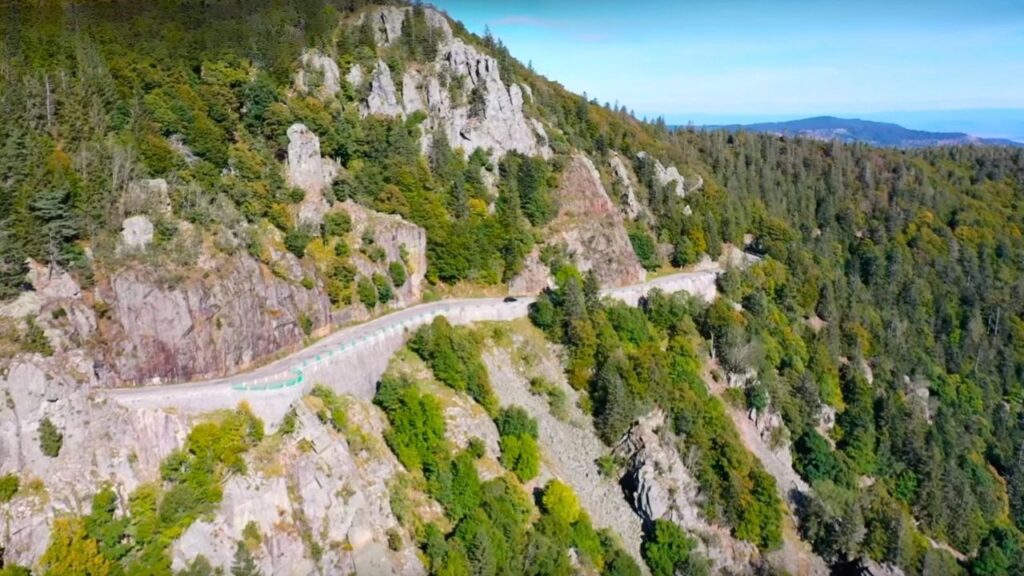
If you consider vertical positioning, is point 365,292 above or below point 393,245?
below

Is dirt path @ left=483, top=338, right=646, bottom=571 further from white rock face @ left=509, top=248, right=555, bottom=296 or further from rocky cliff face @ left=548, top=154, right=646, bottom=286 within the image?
rocky cliff face @ left=548, top=154, right=646, bottom=286

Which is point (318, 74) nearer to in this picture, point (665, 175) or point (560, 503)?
point (560, 503)

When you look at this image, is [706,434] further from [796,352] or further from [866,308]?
[866,308]

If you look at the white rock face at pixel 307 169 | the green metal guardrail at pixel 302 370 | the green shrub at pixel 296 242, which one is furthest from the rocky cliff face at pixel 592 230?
the green shrub at pixel 296 242

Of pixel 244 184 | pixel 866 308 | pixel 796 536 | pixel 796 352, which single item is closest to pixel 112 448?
pixel 244 184

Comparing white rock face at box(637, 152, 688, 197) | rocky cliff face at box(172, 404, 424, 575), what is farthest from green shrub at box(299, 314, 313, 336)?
white rock face at box(637, 152, 688, 197)

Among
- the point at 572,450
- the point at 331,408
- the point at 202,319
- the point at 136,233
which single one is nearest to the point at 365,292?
the point at 331,408
